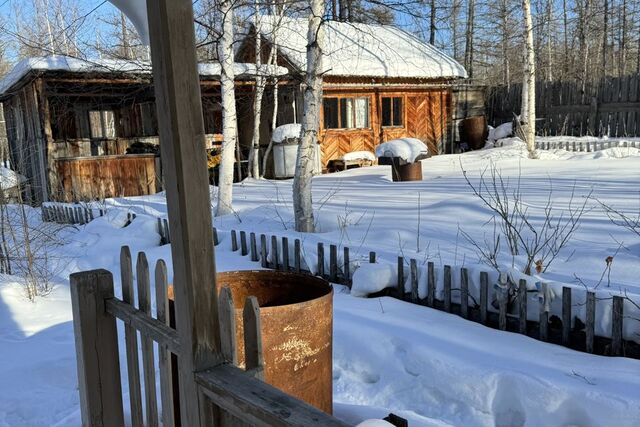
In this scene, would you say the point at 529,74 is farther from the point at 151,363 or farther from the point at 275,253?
the point at 151,363

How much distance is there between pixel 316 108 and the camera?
7.29 m

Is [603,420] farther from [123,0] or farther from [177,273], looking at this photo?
[123,0]

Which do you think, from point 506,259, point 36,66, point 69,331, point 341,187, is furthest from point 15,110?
point 506,259

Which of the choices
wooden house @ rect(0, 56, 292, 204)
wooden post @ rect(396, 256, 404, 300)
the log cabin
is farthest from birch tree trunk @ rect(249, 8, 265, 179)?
wooden post @ rect(396, 256, 404, 300)

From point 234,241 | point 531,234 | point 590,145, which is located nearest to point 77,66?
point 234,241

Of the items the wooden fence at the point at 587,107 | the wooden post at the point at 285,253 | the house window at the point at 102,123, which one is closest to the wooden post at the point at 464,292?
the wooden post at the point at 285,253

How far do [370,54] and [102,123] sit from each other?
9467 mm

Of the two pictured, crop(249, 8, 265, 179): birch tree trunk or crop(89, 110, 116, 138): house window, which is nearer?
crop(249, 8, 265, 179): birch tree trunk

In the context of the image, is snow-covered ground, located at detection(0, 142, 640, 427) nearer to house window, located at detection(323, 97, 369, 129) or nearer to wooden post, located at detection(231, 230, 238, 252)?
wooden post, located at detection(231, 230, 238, 252)

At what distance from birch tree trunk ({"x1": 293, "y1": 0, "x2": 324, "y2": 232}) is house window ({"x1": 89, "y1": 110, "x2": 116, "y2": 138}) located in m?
13.3

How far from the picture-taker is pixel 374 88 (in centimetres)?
1905

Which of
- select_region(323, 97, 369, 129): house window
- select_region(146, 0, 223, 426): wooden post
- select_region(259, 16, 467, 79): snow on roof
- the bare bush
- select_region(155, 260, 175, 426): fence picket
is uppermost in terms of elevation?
select_region(259, 16, 467, 79): snow on roof

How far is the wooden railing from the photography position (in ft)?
5.16

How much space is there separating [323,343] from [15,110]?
17420 millimetres
